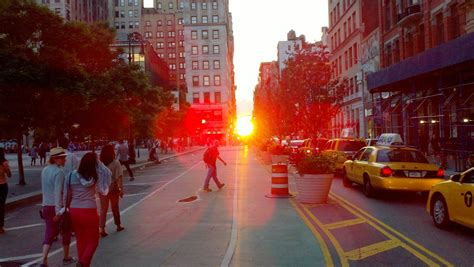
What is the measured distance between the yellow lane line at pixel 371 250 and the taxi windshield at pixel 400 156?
5.96m

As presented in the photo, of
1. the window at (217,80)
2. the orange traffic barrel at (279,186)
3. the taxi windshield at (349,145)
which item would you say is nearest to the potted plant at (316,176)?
the orange traffic barrel at (279,186)

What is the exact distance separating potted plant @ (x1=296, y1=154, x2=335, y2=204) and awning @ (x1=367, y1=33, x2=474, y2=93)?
28.3ft

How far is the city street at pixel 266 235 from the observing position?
7.29 m

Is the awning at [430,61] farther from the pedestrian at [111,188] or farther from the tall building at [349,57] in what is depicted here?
the tall building at [349,57]

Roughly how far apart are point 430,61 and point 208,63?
9568 centimetres

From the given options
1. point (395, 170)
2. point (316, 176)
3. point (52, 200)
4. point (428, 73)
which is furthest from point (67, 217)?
point (428, 73)

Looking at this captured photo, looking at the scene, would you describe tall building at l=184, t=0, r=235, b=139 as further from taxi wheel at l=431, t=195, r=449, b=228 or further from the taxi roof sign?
taxi wheel at l=431, t=195, r=449, b=228

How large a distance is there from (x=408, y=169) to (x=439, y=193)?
3.60 m

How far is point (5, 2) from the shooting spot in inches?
746

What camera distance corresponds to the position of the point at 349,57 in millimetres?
52156

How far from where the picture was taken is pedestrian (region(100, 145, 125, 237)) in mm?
9188

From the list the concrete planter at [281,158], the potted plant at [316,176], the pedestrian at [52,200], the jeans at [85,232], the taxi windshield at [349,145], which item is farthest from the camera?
the concrete planter at [281,158]

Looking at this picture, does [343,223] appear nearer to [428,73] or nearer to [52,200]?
[52,200]

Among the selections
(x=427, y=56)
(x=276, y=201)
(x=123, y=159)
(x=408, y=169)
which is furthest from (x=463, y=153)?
(x=123, y=159)
